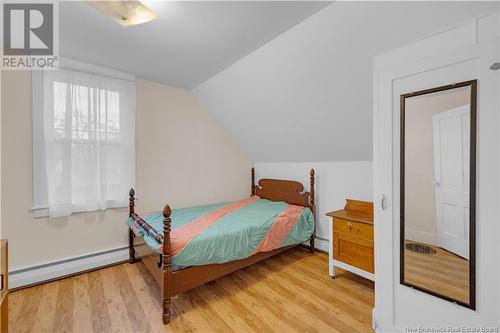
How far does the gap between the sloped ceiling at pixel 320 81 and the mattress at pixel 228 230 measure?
1.10 meters

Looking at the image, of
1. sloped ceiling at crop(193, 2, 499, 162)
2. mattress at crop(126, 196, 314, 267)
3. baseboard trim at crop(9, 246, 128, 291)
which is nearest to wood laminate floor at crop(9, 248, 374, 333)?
baseboard trim at crop(9, 246, 128, 291)

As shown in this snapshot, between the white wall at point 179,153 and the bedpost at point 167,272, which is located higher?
the white wall at point 179,153

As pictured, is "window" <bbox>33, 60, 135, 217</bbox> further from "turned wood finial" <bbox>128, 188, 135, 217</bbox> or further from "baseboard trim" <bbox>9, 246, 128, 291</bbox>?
"baseboard trim" <bbox>9, 246, 128, 291</bbox>

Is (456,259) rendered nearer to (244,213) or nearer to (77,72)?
(244,213)

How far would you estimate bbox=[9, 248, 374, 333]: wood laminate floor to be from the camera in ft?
5.93

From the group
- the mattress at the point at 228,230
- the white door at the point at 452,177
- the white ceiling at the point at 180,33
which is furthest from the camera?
the mattress at the point at 228,230

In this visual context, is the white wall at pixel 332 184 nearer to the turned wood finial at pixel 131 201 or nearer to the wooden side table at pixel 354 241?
the wooden side table at pixel 354 241

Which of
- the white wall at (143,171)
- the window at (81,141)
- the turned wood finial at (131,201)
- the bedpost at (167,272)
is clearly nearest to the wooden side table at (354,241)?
the bedpost at (167,272)

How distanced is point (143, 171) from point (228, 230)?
173 centimetres

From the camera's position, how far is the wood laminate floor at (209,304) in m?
1.81

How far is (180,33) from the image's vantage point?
209cm

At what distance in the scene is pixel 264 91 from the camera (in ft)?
9.47

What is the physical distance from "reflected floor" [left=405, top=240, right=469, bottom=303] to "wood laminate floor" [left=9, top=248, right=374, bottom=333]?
659mm

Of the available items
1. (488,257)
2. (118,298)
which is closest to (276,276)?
(118,298)
